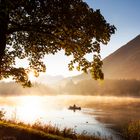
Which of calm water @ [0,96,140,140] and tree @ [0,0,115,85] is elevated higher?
tree @ [0,0,115,85]

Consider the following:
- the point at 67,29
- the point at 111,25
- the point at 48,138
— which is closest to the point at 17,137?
the point at 48,138

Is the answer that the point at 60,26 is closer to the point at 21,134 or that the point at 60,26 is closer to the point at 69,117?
the point at 21,134

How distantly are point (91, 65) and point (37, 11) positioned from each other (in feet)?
18.4

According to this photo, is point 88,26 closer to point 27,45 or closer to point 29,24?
point 29,24

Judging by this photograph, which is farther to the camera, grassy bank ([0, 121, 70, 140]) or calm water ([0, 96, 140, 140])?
calm water ([0, 96, 140, 140])

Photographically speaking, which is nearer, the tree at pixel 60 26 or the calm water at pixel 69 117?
the tree at pixel 60 26

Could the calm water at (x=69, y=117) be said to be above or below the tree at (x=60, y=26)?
below

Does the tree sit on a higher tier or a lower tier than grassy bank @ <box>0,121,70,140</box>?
higher

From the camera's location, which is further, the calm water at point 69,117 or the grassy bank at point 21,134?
the calm water at point 69,117

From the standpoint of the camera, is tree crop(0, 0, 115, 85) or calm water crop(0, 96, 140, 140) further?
calm water crop(0, 96, 140, 140)

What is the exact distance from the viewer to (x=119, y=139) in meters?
39.1

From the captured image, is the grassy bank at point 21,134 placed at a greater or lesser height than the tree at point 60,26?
lesser

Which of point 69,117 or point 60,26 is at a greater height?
point 60,26

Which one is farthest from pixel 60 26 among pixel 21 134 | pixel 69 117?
pixel 69 117
